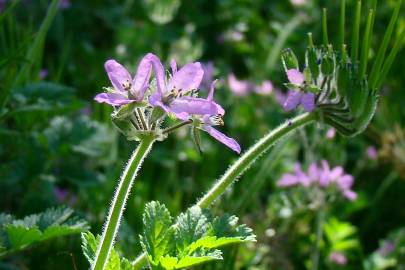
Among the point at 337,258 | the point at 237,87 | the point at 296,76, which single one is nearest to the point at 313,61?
the point at 296,76

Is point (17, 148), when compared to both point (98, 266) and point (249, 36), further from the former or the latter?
point (249, 36)

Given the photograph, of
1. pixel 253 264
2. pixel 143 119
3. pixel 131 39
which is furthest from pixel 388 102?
pixel 143 119

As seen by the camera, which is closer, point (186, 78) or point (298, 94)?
point (186, 78)

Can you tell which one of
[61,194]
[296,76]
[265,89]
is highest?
[265,89]

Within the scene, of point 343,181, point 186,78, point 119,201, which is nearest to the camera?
point 119,201

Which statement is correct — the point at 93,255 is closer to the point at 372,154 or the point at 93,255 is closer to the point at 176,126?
the point at 176,126

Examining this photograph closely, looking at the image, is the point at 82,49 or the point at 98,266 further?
the point at 82,49

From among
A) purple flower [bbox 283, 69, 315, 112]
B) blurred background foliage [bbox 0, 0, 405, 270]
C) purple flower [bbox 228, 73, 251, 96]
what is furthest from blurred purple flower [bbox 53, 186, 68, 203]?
purple flower [bbox 283, 69, 315, 112]
